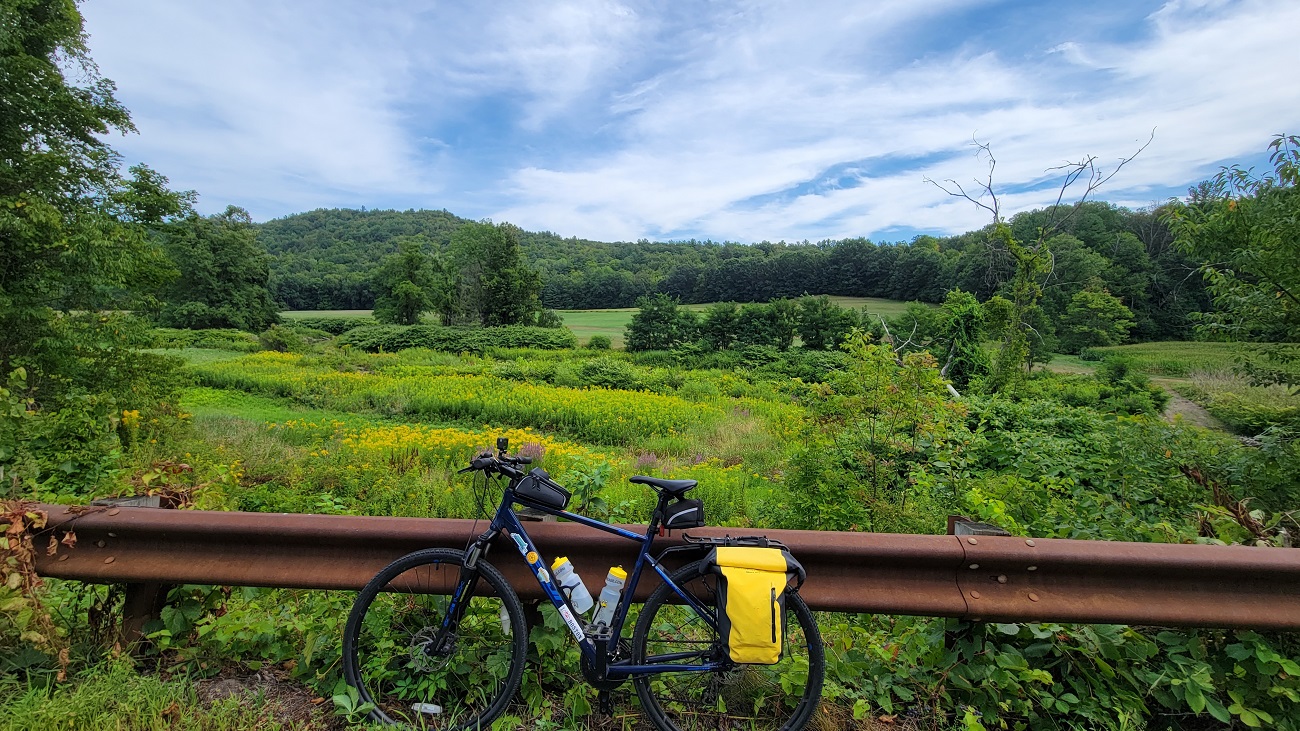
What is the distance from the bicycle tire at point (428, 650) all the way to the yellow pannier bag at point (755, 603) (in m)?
0.82

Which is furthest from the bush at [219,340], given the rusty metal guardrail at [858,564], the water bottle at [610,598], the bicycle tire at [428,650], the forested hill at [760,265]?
the water bottle at [610,598]

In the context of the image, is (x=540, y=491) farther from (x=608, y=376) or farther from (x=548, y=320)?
(x=548, y=320)

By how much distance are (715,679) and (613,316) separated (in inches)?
2663

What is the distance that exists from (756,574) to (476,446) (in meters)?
7.69

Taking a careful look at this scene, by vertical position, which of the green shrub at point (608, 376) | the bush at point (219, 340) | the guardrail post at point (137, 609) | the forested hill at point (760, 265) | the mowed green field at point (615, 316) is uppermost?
the forested hill at point (760, 265)

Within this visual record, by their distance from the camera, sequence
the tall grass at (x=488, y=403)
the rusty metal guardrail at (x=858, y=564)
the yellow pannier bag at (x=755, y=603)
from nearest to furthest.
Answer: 1. the yellow pannier bag at (x=755, y=603)
2. the rusty metal guardrail at (x=858, y=564)
3. the tall grass at (x=488, y=403)

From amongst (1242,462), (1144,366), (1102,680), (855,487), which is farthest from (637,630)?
(1144,366)

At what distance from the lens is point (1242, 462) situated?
4859 mm

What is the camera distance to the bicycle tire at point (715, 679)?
2.26 metres

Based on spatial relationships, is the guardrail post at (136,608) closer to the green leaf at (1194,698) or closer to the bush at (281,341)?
the green leaf at (1194,698)

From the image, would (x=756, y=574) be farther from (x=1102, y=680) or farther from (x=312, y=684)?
(x=312, y=684)

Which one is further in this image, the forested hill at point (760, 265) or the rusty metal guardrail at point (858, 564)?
the forested hill at point (760, 265)

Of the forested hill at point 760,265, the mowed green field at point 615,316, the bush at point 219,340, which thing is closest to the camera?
the bush at point 219,340

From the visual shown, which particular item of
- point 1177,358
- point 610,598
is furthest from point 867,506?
point 1177,358
